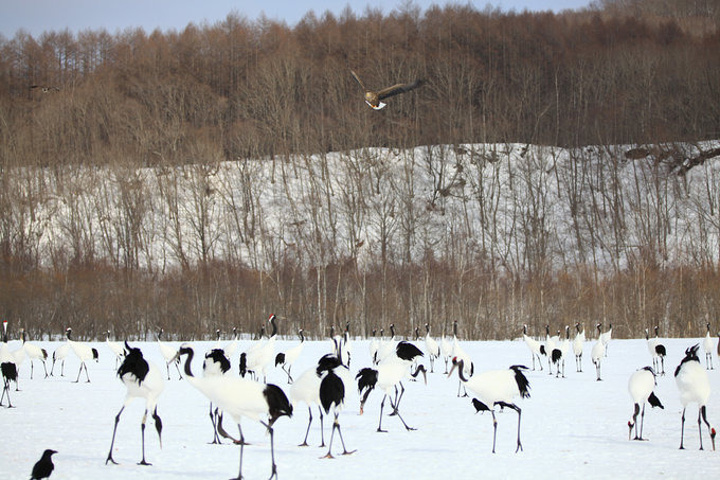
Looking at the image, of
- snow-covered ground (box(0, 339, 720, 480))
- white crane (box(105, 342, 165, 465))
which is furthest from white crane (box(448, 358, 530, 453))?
white crane (box(105, 342, 165, 465))

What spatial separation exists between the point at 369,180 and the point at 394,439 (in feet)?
138

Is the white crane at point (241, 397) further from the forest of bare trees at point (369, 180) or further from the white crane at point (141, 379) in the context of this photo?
the forest of bare trees at point (369, 180)

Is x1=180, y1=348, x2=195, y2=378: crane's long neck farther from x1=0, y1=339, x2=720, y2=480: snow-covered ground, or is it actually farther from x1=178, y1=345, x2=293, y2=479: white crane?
x1=0, y1=339, x2=720, y2=480: snow-covered ground

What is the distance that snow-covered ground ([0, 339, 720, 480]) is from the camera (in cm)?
821

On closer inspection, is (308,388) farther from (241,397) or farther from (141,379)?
(141,379)

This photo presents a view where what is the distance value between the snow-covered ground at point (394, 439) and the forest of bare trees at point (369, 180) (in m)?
21.4

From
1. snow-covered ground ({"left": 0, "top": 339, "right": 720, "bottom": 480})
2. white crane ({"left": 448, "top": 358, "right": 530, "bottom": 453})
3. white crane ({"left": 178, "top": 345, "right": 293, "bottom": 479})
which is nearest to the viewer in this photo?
white crane ({"left": 178, "top": 345, "right": 293, "bottom": 479})

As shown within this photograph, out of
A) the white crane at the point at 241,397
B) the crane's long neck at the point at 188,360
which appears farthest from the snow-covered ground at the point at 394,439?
the crane's long neck at the point at 188,360

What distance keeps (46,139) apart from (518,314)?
37904 millimetres

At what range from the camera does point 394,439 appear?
10297 millimetres

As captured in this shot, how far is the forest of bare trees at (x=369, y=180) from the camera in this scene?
37594 millimetres

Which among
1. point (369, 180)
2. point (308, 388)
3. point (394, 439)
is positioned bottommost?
point (394, 439)

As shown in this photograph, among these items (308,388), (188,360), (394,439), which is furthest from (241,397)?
→ (394,439)

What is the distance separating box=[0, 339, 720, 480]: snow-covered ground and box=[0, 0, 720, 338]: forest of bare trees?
70.2 feet
